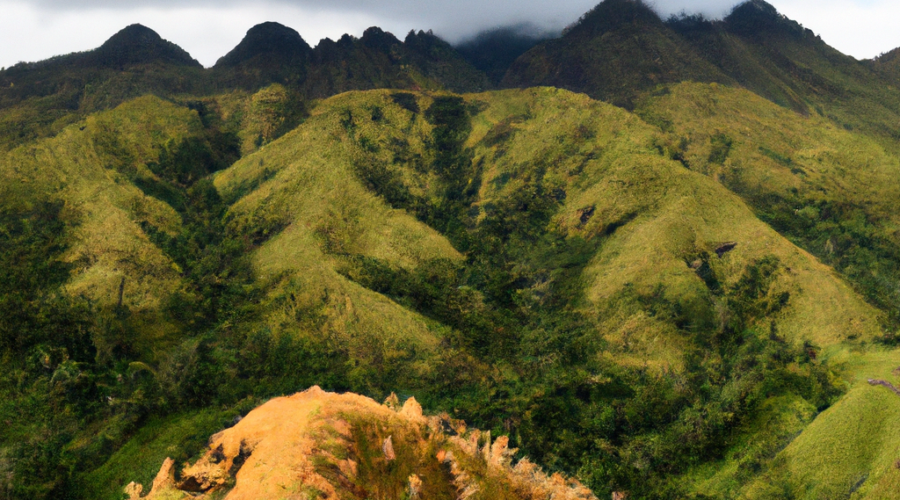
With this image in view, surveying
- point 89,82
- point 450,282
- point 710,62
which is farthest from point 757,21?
point 89,82

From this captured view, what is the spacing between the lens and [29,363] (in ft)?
153

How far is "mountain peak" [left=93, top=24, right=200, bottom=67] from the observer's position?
109m

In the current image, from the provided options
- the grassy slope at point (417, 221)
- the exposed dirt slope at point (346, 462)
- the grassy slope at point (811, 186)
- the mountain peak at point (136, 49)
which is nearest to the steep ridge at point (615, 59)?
the grassy slope at point (811, 186)

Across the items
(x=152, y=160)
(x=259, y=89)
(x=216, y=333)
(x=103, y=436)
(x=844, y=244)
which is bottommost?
(x=103, y=436)

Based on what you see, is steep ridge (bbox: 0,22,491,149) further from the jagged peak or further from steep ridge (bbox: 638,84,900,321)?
steep ridge (bbox: 638,84,900,321)

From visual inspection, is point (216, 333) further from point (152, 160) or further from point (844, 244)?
point (844, 244)

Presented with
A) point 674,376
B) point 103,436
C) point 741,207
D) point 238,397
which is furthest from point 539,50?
point 103,436

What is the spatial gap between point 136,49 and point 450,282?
282 feet

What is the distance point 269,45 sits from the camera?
117812 mm

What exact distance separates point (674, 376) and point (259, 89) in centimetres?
8621

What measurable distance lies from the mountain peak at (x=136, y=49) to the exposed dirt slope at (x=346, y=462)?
9451 cm

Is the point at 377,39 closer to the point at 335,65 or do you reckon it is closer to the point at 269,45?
the point at 335,65

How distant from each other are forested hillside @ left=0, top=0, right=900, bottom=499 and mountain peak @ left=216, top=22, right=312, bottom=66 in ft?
27.3

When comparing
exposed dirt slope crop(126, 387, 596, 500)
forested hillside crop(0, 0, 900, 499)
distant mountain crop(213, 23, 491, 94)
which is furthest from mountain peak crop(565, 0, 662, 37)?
exposed dirt slope crop(126, 387, 596, 500)
